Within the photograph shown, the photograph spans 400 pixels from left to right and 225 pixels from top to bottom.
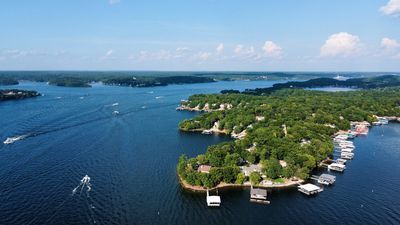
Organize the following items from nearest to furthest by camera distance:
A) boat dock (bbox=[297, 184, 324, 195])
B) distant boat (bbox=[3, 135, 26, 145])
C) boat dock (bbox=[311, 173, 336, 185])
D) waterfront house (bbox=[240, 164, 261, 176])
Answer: boat dock (bbox=[297, 184, 324, 195]) → boat dock (bbox=[311, 173, 336, 185]) → waterfront house (bbox=[240, 164, 261, 176]) → distant boat (bbox=[3, 135, 26, 145])

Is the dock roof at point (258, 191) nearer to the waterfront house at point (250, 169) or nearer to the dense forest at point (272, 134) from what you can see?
the dense forest at point (272, 134)

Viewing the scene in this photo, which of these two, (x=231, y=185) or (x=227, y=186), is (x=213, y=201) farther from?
(x=231, y=185)

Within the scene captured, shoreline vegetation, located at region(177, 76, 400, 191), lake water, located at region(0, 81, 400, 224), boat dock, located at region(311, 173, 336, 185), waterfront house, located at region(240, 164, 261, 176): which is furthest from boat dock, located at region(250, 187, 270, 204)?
boat dock, located at region(311, 173, 336, 185)

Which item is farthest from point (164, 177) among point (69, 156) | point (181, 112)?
point (181, 112)

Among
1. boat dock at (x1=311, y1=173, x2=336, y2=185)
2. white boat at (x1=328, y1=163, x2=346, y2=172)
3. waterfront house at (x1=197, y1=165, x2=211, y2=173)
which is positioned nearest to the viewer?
boat dock at (x1=311, y1=173, x2=336, y2=185)

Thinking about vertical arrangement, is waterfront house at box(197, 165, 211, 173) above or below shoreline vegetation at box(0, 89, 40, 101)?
below

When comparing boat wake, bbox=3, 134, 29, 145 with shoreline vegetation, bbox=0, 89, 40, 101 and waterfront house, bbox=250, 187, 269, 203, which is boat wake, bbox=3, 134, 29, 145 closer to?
waterfront house, bbox=250, 187, 269, 203

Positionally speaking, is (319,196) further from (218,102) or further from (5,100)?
(5,100)

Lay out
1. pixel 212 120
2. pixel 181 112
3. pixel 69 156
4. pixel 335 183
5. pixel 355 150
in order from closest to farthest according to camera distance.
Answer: pixel 335 183, pixel 69 156, pixel 355 150, pixel 212 120, pixel 181 112

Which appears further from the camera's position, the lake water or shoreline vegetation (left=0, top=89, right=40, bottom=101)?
shoreline vegetation (left=0, top=89, right=40, bottom=101)
